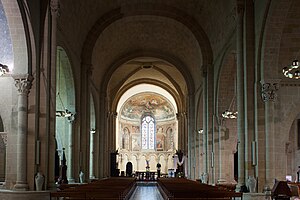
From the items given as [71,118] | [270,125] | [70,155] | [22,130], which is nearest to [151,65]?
[71,118]

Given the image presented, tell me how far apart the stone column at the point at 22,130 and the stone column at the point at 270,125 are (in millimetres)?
8775

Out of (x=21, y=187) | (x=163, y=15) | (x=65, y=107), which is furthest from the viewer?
(x=163, y=15)

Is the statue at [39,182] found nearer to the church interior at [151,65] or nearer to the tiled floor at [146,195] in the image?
the church interior at [151,65]

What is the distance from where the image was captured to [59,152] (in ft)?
100

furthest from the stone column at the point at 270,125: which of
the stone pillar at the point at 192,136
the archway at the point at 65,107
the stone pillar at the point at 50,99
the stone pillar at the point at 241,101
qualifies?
the stone pillar at the point at 192,136

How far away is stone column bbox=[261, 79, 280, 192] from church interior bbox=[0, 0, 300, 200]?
1.5 inches

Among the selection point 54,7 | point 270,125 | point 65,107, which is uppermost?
point 54,7

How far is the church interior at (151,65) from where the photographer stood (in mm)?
18875

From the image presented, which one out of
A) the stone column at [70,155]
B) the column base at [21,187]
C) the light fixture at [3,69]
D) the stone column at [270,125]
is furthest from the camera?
the stone column at [70,155]

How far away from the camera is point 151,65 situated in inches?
1882

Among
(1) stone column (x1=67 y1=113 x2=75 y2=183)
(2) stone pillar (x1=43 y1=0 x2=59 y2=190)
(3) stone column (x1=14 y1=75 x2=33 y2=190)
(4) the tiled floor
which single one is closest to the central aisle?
(4) the tiled floor

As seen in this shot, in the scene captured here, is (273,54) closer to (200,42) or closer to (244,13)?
(244,13)

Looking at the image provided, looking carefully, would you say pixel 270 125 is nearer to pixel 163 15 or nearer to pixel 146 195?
pixel 146 195

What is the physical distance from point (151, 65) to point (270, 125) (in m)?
28.8
